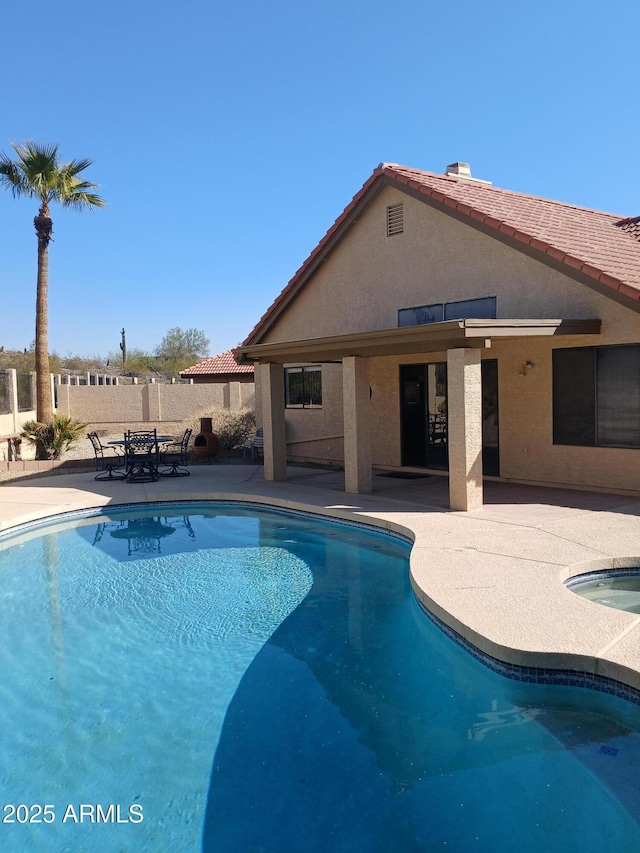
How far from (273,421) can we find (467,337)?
275 inches

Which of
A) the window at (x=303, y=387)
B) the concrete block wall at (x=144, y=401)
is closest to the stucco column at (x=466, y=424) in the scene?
the window at (x=303, y=387)

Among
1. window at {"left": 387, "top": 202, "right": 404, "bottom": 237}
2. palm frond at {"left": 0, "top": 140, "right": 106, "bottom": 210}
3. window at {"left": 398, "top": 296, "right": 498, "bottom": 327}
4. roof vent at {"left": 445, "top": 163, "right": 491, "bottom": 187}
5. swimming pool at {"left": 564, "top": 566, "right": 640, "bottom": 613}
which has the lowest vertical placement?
swimming pool at {"left": 564, "top": 566, "right": 640, "bottom": 613}

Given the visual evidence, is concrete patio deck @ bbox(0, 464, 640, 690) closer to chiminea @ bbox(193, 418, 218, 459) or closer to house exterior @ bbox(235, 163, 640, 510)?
house exterior @ bbox(235, 163, 640, 510)

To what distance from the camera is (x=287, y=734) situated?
18.3 feet

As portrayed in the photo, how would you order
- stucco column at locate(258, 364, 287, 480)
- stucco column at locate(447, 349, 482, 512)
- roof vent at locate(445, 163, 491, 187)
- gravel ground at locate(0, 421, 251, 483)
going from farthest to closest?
gravel ground at locate(0, 421, 251, 483) → roof vent at locate(445, 163, 491, 187) → stucco column at locate(258, 364, 287, 480) → stucco column at locate(447, 349, 482, 512)

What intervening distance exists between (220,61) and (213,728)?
1824 centimetres

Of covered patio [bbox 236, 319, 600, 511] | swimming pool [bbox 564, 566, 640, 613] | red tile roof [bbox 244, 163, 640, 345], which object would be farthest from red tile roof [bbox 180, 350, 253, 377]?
swimming pool [bbox 564, 566, 640, 613]

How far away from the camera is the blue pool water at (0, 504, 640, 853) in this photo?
14.5ft

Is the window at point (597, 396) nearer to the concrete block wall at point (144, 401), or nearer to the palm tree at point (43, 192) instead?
the palm tree at point (43, 192)

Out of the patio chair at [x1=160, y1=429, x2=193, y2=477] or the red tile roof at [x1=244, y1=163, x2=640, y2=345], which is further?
the patio chair at [x1=160, y1=429, x2=193, y2=477]

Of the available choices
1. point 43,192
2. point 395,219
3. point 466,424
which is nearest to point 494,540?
point 466,424

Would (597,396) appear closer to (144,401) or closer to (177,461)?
(177,461)

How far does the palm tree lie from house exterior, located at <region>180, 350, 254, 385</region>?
588 cm

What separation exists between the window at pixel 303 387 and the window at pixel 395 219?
5.07m
